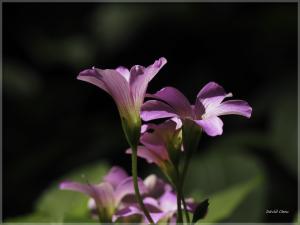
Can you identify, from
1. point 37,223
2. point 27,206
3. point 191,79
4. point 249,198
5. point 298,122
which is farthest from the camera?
point 191,79

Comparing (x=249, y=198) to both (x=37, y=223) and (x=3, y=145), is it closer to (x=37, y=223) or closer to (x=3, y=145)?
(x=37, y=223)

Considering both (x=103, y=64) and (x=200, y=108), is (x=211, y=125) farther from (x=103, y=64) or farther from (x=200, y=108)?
(x=103, y=64)

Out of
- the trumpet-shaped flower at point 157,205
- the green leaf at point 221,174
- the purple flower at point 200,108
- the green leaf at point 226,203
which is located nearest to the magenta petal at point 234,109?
the purple flower at point 200,108

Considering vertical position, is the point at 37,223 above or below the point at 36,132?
above

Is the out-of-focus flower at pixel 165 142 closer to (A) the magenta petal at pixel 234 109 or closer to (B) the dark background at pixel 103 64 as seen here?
(A) the magenta petal at pixel 234 109

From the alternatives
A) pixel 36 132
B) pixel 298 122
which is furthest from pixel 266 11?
pixel 36 132

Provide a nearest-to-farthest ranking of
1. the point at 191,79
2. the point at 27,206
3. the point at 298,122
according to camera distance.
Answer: the point at 298,122 → the point at 27,206 → the point at 191,79

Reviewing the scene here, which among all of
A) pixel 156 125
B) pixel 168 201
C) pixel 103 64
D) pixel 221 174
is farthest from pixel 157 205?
pixel 103 64

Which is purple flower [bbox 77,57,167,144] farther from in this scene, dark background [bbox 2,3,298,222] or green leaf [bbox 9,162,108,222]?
dark background [bbox 2,3,298,222]
